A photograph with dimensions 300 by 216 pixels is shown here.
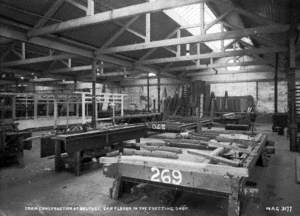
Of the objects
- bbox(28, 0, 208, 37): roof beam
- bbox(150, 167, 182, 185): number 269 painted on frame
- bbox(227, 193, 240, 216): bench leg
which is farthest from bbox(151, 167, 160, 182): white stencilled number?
bbox(28, 0, 208, 37): roof beam

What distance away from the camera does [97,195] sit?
326 centimetres

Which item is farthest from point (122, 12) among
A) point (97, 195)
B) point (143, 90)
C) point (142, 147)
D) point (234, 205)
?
point (143, 90)

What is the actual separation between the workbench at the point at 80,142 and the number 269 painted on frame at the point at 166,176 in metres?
Result: 2.06

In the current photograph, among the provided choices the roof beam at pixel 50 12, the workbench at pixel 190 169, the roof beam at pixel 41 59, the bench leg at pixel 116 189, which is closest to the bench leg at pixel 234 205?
the workbench at pixel 190 169

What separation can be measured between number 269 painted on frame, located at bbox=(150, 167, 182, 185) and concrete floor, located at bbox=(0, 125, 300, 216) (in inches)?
20.0

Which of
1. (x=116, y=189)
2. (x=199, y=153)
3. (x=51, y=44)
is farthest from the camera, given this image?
(x=51, y=44)

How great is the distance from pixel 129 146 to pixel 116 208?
107cm

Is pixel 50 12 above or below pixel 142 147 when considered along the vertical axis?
above

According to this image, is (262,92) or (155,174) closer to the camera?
(155,174)

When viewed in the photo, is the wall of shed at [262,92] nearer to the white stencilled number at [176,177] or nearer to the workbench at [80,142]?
the workbench at [80,142]

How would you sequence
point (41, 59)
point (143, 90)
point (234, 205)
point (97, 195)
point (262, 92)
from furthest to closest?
point (143, 90) < point (262, 92) < point (41, 59) < point (97, 195) < point (234, 205)

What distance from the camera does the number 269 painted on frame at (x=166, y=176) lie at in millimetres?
2404

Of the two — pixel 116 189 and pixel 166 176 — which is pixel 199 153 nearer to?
pixel 166 176

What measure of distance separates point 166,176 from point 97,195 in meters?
1.34
